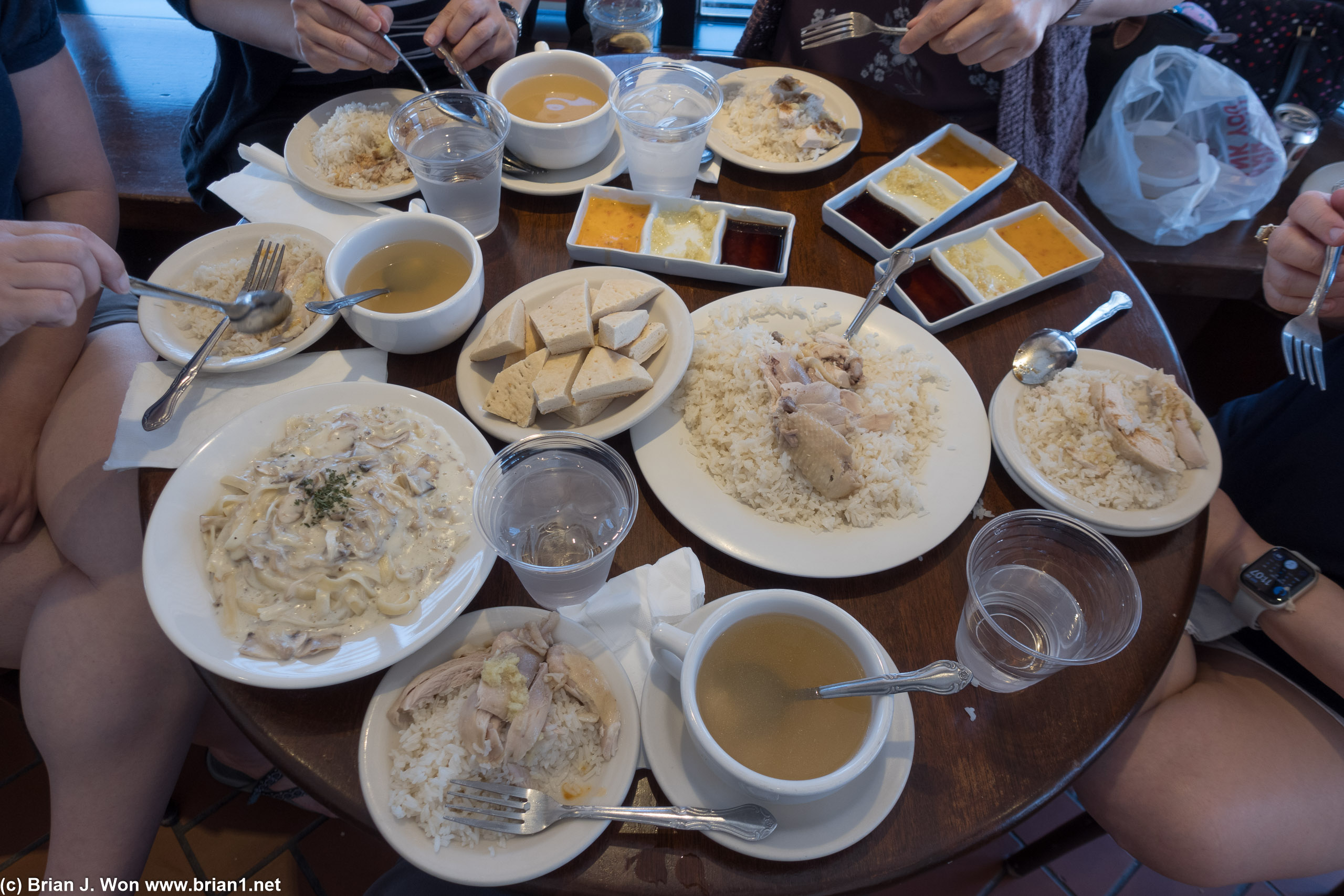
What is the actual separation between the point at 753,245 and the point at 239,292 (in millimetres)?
1328

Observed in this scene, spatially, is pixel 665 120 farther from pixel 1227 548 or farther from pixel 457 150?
pixel 1227 548

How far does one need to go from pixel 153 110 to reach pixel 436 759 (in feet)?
12.0

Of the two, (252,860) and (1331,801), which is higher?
(1331,801)

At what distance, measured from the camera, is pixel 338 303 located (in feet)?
4.86

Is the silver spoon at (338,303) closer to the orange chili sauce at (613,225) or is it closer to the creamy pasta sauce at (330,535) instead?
the creamy pasta sauce at (330,535)

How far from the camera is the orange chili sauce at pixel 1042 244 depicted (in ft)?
5.99

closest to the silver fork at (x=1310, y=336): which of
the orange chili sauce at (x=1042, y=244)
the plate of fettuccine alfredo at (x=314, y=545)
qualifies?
the orange chili sauce at (x=1042, y=244)

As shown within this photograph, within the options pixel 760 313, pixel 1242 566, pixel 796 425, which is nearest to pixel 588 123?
pixel 760 313

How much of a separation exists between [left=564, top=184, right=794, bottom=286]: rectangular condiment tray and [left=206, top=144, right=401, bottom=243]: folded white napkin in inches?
21.8

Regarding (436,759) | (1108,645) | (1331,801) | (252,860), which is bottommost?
(252,860)

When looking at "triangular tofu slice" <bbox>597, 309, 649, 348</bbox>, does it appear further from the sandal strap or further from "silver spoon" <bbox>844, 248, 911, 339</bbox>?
the sandal strap

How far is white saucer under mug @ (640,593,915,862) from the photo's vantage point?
3.34 ft

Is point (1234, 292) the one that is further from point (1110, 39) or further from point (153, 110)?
point (153, 110)

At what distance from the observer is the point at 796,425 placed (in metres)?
1.42
